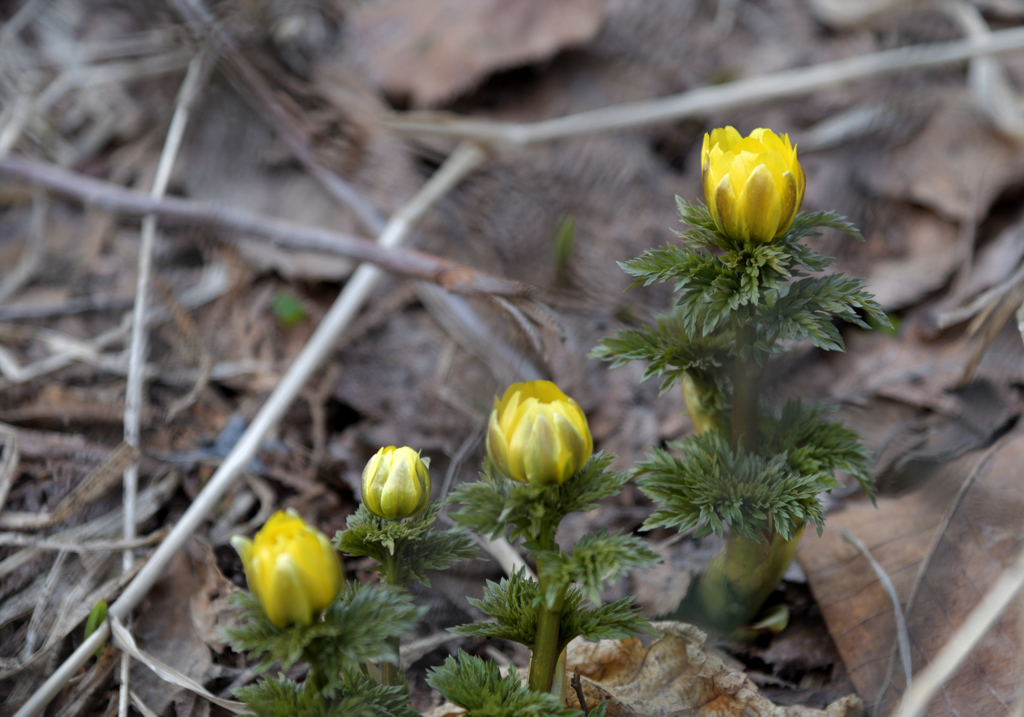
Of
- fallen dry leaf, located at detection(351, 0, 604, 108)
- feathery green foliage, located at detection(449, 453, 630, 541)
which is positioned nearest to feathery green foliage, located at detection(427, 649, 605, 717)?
feathery green foliage, located at detection(449, 453, 630, 541)

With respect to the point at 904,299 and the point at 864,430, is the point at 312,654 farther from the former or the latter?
the point at 904,299

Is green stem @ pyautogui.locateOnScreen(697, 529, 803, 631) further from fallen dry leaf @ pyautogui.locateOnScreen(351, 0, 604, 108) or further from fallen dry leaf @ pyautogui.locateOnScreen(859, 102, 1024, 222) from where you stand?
fallen dry leaf @ pyautogui.locateOnScreen(351, 0, 604, 108)

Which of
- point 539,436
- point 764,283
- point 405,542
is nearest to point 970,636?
point 764,283

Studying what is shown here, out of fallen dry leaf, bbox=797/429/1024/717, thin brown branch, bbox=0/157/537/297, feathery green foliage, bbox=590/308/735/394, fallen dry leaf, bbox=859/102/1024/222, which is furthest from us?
fallen dry leaf, bbox=859/102/1024/222

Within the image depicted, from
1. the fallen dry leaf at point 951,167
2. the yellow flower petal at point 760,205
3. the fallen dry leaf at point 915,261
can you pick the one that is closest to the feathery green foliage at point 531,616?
the yellow flower petal at point 760,205

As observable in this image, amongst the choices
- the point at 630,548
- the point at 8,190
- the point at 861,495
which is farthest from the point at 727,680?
the point at 8,190

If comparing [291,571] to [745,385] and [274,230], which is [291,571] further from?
[274,230]
